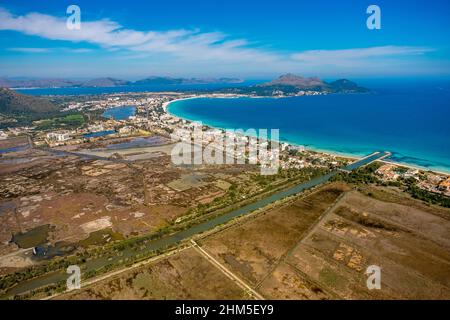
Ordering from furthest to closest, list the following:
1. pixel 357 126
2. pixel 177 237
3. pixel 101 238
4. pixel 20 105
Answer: pixel 20 105
pixel 357 126
pixel 177 237
pixel 101 238

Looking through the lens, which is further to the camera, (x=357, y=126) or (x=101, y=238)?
(x=357, y=126)

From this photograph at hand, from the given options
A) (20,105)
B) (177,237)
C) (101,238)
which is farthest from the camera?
(20,105)

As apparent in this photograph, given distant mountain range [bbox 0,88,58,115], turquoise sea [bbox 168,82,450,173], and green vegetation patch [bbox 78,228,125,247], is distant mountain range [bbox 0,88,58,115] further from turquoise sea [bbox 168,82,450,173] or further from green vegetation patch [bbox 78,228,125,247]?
green vegetation patch [bbox 78,228,125,247]

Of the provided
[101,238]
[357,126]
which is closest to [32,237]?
[101,238]

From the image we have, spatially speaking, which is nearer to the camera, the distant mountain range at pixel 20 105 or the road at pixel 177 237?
the road at pixel 177 237

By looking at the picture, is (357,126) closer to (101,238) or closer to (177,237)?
(177,237)

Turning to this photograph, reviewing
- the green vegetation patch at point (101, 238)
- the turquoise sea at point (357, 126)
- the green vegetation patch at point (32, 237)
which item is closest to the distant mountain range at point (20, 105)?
the turquoise sea at point (357, 126)

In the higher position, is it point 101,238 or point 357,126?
point 357,126

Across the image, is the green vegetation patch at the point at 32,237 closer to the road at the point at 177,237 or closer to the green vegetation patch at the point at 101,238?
the green vegetation patch at the point at 101,238

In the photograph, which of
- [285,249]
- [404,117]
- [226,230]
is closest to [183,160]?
[226,230]
